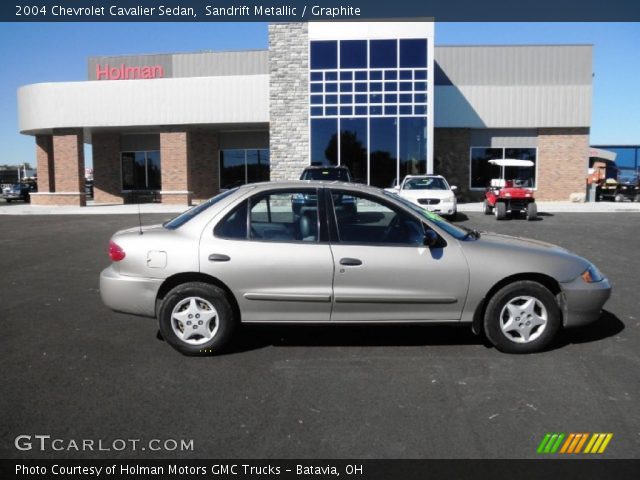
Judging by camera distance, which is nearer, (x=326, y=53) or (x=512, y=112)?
(x=326, y=53)

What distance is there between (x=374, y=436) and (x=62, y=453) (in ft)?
5.95

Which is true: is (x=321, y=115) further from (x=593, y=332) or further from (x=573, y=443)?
(x=573, y=443)

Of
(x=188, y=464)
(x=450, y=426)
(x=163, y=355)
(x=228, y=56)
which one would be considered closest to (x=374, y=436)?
(x=450, y=426)

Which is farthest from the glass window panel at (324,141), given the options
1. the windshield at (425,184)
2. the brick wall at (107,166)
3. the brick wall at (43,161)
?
the brick wall at (43,161)

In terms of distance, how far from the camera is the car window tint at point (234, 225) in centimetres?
496

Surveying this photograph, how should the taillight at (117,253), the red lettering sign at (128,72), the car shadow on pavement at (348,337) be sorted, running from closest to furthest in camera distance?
1. the taillight at (117,253)
2. the car shadow on pavement at (348,337)
3. the red lettering sign at (128,72)

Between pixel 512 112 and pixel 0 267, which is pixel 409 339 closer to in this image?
pixel 0 267

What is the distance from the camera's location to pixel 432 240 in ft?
15.8

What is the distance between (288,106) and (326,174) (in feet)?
29.6

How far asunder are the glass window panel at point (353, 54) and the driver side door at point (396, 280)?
66.5ft

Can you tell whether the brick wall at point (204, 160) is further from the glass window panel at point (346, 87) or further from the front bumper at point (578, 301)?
the front bumper at point (578, 301)

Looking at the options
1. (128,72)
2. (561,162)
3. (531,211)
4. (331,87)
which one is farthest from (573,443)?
(128,72)

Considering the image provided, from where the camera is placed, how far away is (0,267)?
977cm

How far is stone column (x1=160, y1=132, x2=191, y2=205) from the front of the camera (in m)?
27.4
